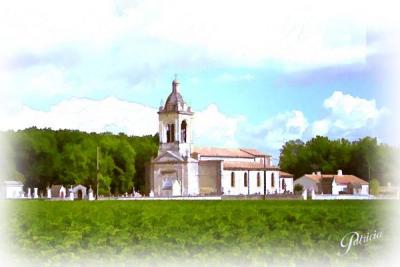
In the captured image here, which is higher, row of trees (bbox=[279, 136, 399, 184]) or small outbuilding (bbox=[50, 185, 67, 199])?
row of trees (bbox=[279, 136, 399, 184])

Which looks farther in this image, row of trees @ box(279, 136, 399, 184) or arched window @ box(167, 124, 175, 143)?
arched window @ box(167, 124, 175, 143)

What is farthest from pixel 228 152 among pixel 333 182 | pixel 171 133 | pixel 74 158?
pixel 74 158

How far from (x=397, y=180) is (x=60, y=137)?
3240mm

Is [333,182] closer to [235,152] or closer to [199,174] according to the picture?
[235,152]

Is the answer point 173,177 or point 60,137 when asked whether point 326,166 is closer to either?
point 60,137

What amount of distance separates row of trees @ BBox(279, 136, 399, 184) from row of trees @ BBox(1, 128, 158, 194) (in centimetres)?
169

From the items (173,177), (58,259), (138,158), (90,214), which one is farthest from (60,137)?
(173,177)

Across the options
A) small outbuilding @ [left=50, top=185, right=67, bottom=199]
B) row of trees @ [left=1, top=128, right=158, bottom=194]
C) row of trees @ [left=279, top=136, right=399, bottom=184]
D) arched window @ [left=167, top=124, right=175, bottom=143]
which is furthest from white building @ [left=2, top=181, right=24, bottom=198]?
arched window @ [left=167, top=124, right=175, bottom=143]

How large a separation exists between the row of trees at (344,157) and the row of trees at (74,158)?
5.56 ft

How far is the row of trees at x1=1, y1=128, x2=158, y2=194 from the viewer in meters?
6.77

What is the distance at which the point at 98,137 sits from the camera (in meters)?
7.30

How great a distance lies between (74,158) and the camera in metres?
9.09

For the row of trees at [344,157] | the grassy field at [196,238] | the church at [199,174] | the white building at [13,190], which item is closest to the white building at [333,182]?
the row of trees at [344,157]

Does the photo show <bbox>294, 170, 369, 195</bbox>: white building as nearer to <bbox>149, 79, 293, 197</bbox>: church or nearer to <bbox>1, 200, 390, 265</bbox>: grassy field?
<bbox>1, 200, 390, 265</bbox>: grassy field
